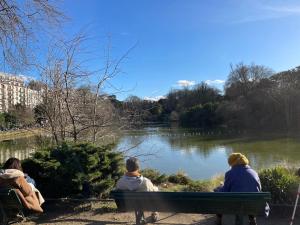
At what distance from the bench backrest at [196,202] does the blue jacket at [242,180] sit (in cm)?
38

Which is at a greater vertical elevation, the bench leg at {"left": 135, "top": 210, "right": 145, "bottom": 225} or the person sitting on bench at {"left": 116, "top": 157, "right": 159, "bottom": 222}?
the person sitting on bench at {"left": 116, "top": 157, "right": 159, "bottom": 222}

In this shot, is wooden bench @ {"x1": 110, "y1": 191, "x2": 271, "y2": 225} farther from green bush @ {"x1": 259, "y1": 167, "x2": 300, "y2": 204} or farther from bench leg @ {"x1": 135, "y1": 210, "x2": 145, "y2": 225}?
green bush @ {"x1": 259, "y1": 167, "x2": 300, "y2": 204}

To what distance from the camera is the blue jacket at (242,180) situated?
5.07m

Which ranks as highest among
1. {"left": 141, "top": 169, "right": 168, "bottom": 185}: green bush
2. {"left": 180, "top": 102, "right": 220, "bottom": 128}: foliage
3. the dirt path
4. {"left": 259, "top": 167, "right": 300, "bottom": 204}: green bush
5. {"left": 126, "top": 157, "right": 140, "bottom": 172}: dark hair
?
{"left": 180, "top": 102, "right": 220, "bottom": 128}: foliage

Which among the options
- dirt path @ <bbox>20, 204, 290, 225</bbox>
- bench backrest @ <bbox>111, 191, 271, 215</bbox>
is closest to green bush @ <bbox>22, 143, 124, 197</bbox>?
dirt path @ <bbox>20, 204, 290, 225</bbox>

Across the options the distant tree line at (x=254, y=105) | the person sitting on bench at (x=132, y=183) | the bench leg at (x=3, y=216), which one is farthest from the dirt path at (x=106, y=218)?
the distant tree line at (x=254, y=105)

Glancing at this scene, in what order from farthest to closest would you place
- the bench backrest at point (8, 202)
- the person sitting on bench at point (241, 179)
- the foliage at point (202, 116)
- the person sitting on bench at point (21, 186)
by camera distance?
the foliage at point (202, 116) → the person sitting on bench at point (241, 179) → the person sitting on bench at point (21, 186) → the bench backrest at point (8, 202)

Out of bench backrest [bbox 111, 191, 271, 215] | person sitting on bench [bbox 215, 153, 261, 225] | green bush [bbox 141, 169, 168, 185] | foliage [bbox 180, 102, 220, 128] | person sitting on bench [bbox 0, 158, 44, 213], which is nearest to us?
bench backrest [bbox 111, 191, 271, 215]

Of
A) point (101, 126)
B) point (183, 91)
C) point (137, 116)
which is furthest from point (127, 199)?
point (183, 91)

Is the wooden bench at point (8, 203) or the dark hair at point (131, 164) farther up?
the dark hair at point (131, 164)

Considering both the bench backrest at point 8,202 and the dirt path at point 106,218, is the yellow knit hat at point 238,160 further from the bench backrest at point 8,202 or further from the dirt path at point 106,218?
the bench backrest at point 8,202

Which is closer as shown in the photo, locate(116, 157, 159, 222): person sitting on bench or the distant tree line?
locate(116, 157, 159, 222): person sitting on bench

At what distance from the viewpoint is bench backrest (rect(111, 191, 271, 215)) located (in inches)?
176

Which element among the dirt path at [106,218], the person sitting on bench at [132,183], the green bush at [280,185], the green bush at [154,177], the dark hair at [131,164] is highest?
the dark hair at [131,164]
